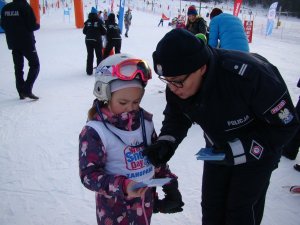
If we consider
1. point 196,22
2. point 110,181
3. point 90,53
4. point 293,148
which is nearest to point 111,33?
point 90,53

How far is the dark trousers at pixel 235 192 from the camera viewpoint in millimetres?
1494

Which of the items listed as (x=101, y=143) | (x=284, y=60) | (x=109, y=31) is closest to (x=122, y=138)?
(x=101, y=143)

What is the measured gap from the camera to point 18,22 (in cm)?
452

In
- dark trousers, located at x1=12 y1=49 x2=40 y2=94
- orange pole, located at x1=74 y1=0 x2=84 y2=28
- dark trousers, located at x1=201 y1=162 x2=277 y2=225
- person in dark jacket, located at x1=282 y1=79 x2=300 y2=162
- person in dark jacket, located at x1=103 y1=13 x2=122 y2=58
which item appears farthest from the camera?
orange pole, located at x1=74 y1=0 x2=84 y2=28

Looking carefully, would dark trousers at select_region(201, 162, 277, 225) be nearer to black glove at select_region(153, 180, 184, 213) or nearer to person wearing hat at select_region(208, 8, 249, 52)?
black glove at select_region(153, 180, 184, 213)

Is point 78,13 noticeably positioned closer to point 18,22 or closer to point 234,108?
point 18,22

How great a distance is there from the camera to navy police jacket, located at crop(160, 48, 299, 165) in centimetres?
129

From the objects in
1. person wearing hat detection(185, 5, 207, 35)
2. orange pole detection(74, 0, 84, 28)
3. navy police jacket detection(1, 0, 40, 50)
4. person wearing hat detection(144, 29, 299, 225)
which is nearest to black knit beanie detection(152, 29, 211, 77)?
person wearing hat detection(144, 29, 299, 225)

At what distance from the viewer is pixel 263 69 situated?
51.7 inches

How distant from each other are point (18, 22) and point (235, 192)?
14.6 ft

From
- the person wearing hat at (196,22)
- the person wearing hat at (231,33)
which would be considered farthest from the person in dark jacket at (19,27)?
the person wearing hat at (231,33)

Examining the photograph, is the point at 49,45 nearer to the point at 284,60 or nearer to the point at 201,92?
the point at 284,60

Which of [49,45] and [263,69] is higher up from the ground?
[263,69]

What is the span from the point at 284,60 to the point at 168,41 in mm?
9683
